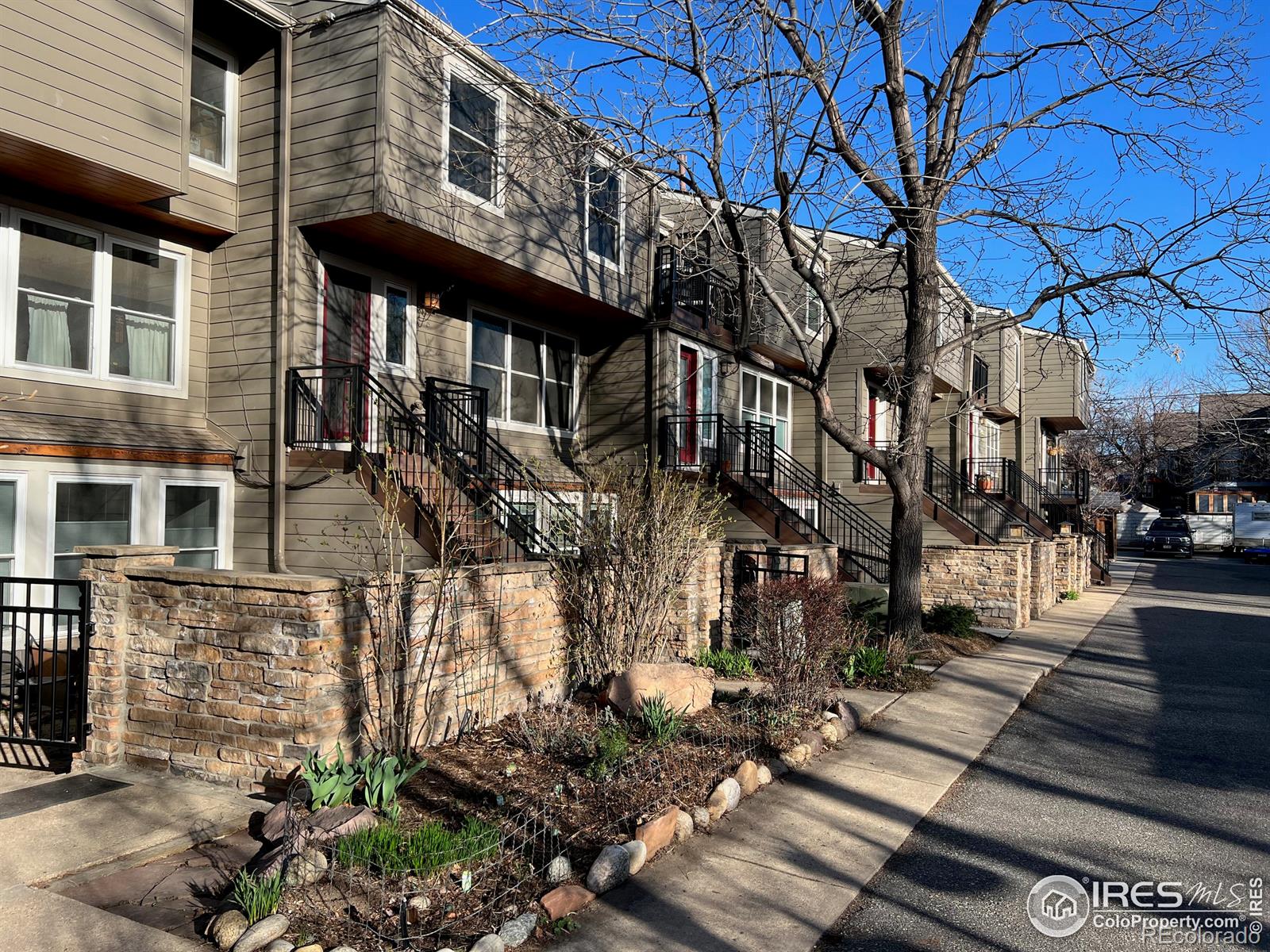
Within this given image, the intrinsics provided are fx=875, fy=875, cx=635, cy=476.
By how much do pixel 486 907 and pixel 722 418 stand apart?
1220cm

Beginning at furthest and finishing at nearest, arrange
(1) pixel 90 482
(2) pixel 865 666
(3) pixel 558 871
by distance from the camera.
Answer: (2) pixel 865 666 → (1) pixel 90 482 → (3) pixel 558 871

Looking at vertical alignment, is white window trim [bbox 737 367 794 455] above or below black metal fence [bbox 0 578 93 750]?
above

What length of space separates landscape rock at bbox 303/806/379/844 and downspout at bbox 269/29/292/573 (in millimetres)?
6013

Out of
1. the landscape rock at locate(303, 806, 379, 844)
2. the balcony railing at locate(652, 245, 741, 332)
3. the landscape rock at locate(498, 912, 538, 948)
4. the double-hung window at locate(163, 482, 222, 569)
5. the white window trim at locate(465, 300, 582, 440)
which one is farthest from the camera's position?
the balcony railing at locate(652, 245, 741, 332)

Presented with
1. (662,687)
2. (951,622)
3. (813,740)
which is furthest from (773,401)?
(813,740)

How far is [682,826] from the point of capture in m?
5.08

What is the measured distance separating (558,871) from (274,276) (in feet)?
27.4

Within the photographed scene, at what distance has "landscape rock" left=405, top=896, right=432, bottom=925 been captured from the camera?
3.93 meters

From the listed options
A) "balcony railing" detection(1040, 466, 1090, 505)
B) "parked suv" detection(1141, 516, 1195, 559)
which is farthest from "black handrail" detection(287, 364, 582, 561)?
"parked suv" detection(1141, 516, 1195, 559)

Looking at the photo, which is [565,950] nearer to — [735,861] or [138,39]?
[735,861]

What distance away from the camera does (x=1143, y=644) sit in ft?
43.4

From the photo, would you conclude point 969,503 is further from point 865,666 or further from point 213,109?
point 213,109

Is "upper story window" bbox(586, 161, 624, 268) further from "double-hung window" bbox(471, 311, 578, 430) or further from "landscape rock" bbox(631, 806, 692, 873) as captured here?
"landscape rock" bbox(631, 806, 692, 873)

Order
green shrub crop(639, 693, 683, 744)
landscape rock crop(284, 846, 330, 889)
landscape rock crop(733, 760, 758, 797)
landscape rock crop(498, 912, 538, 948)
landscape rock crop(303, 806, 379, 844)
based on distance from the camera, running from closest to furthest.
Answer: landscape rock crop(498, 912, 538, 948) < landscape rock crop(284, 846, 330, 889) < landscape rock crop(303, 806, 379, 844) < landscape rock crop(733, 760, 758, 797) < green shrub crop(639, 693, 683, 744)
